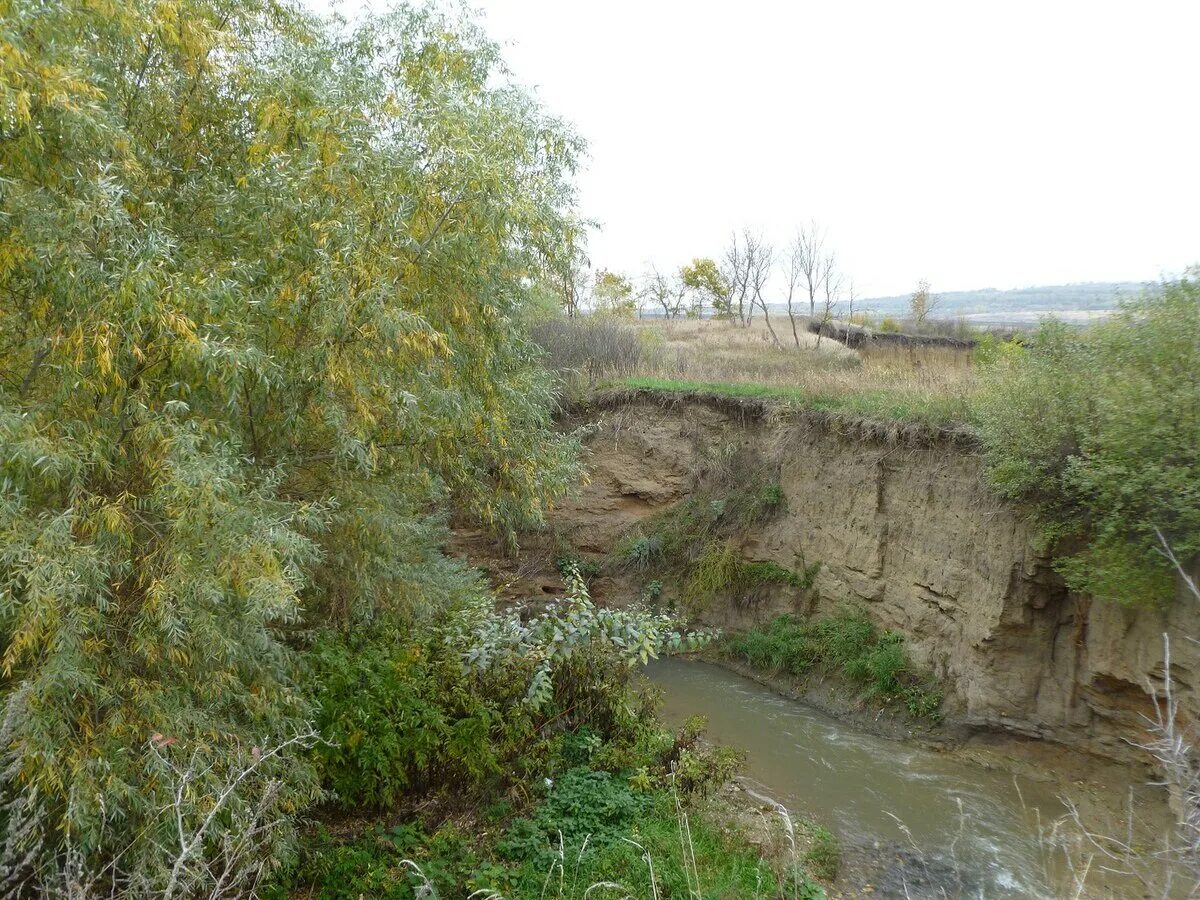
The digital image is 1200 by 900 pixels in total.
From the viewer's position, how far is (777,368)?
1820cm

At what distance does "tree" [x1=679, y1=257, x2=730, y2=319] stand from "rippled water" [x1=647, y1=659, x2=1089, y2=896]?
23.8 m

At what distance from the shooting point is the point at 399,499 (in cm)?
794

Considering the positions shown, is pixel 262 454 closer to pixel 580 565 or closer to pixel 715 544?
pixel 715 544

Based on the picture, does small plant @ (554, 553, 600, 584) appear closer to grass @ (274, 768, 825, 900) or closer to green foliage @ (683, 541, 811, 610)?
green foliage @ (683, 541, 811, 610)

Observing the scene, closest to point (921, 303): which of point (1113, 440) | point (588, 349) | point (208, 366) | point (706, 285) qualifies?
point (706, 285)

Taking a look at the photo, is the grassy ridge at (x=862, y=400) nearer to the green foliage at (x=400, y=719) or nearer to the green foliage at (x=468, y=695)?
the green foliage at (x=468, y=695)

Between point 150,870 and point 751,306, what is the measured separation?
25.9m

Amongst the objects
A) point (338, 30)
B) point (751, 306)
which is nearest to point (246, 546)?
point (338, 30)

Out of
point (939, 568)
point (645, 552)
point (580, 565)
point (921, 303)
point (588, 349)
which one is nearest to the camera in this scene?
point (939, 568)

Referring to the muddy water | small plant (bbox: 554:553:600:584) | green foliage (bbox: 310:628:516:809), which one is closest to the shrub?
small plant (bbox: 554:553:600:584)

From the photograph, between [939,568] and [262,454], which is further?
[939,568]

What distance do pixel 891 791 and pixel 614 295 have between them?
24.1 metres

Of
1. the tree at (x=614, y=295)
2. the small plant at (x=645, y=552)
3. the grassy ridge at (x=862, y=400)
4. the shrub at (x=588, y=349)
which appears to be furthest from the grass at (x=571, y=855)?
the tree at (x=614, y=295)

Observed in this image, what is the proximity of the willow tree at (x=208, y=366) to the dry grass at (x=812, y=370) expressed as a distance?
7.12 m
